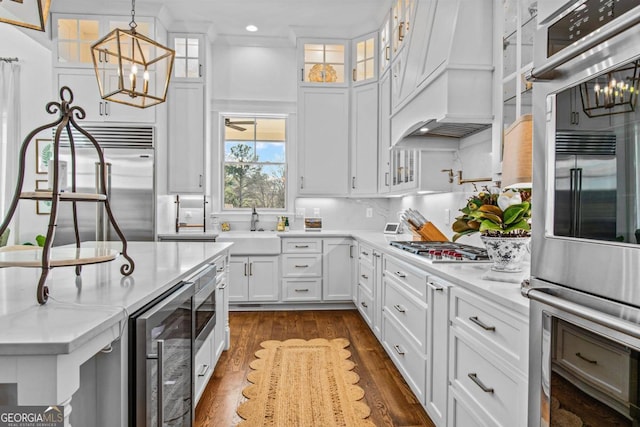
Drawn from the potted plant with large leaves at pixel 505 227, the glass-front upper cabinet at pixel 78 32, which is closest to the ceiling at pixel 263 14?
the glass-front upper cabinet at pixel 78 32

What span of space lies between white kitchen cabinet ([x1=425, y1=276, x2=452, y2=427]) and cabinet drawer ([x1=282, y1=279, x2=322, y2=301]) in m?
2.44

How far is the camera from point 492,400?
57.7 inches

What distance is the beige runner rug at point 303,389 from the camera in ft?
7.20

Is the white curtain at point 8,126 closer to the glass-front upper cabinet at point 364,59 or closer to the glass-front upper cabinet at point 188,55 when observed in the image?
the glass-front upper cabinet at point 188,55

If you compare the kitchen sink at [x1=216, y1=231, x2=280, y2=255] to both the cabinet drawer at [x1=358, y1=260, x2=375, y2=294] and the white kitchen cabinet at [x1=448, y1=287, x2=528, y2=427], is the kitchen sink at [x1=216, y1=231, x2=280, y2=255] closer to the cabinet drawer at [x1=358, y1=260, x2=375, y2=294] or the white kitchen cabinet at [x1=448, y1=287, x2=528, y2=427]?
the cabinet drawer at [x1=358, y1=260, x2=375, y2=294]

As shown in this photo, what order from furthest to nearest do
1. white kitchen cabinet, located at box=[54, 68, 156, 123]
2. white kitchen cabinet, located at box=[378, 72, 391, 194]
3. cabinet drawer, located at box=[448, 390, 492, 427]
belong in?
white kitchen cabinet, located at box=[378, 72, 391, 194] < white kitchen cabinet, located at box=[54, 68, 156, 123] < cabinet drawer, located at box=[448, 390, 492, 427]

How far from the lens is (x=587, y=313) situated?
828mm

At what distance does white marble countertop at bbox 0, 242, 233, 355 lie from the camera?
83 cm

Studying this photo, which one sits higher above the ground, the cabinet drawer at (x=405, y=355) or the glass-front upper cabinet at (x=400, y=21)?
the glass-front upper cabinet at (x=400, y=21)

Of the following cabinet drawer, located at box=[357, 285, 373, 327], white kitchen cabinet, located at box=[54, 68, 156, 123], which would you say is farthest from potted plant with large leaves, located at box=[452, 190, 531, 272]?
white kitchen cabinet, located at box=[54, 68, 156, 123]

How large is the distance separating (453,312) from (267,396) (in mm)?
1342

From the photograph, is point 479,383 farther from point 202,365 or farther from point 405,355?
point 202,365

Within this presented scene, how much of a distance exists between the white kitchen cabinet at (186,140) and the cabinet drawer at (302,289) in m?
1.47

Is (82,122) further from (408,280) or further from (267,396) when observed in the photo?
(408,280)
